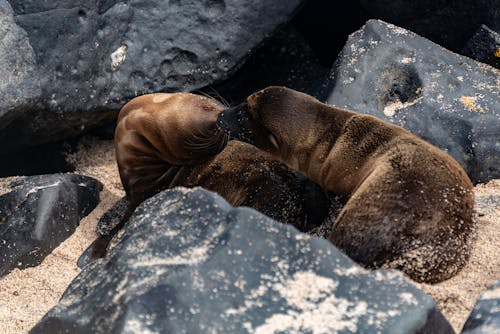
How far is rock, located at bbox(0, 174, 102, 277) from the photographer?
15.4 feet

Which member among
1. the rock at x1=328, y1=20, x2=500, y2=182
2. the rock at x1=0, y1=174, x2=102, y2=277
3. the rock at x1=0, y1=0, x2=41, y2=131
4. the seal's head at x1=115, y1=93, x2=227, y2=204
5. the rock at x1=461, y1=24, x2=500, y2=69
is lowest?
the rock at x1=0, y1=174, x2=102, y2=277

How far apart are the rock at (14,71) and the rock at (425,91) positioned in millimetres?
1875

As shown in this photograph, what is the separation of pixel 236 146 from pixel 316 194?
662mm

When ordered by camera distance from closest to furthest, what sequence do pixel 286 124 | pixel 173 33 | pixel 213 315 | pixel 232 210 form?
pixel 213 315
pixel 232 210
pixel 286 124
pixel 173 33

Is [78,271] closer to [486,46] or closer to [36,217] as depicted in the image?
[36,217]

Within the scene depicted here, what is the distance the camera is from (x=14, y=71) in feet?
16.2

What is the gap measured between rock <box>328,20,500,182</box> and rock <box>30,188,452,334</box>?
236cm

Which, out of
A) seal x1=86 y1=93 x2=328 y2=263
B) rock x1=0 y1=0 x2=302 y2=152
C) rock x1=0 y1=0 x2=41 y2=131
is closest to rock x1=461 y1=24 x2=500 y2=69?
rock x1=0 y1=0 x2=302 y2=152

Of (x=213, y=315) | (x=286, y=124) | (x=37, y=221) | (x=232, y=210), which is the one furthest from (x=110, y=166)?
(x=213, y=315)

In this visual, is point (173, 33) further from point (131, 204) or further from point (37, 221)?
point (37, 221)

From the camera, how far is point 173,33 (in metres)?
5.66

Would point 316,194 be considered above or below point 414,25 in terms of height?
below

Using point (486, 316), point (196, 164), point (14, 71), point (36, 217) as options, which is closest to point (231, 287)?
point (486, 316)

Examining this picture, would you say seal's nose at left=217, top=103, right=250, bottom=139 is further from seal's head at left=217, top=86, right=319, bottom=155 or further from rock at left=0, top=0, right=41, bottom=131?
rock at left=0, top=0, right=41, bottom=131
